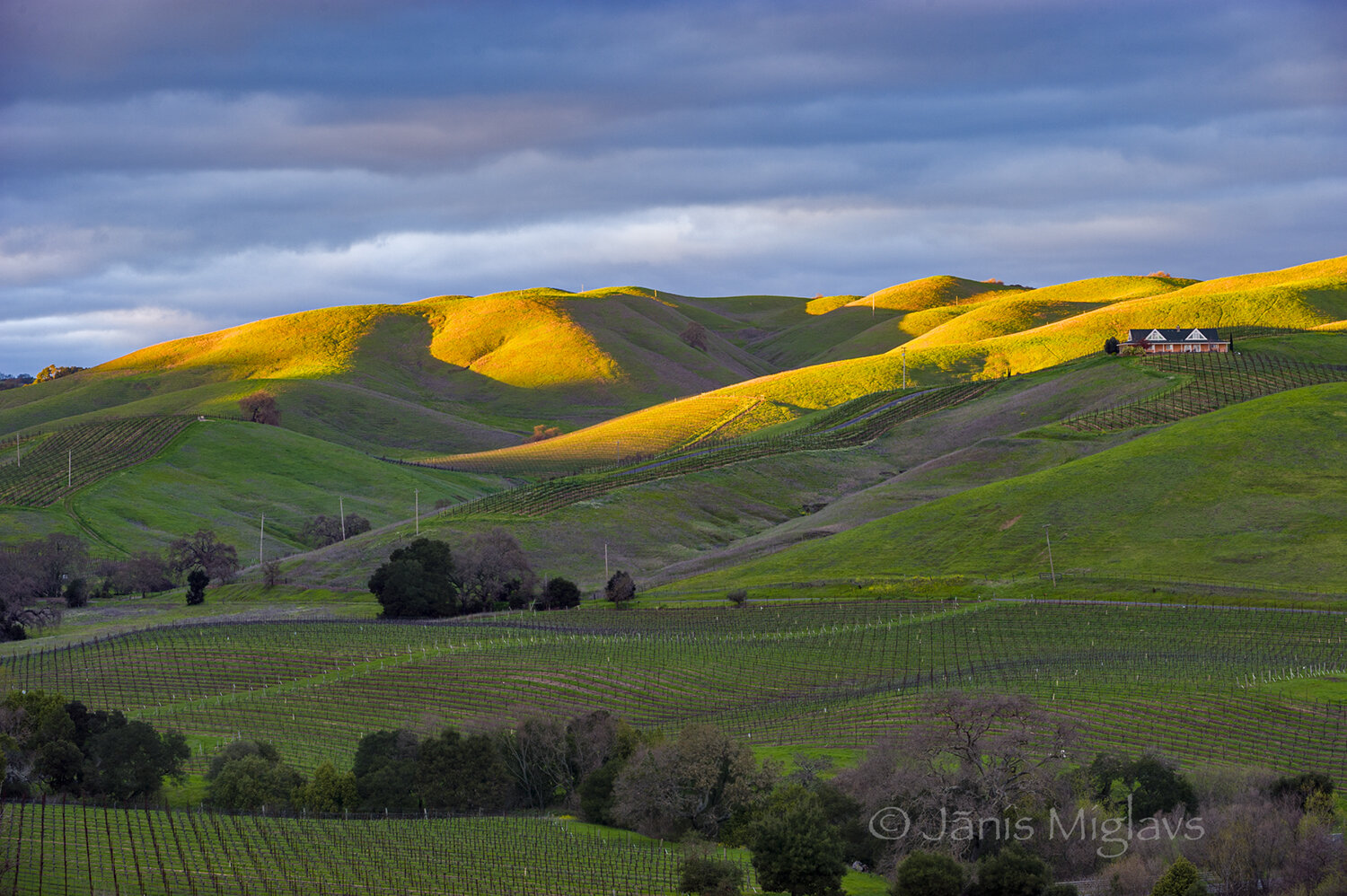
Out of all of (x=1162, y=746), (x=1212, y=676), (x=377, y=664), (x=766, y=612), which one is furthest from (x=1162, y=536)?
(x=377, y=664)

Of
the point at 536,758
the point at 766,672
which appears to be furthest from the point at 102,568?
the point at 536,758

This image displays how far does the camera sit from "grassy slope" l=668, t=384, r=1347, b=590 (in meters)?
106

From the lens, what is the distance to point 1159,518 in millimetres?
116062

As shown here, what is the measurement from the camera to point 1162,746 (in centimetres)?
5847

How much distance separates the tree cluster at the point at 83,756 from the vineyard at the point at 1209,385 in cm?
11856

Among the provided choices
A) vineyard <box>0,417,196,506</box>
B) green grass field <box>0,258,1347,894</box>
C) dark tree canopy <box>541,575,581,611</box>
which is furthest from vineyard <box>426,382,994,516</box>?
vineyard <box>0,417,196,506</box>

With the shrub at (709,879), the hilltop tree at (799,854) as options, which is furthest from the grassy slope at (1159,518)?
the shrub at (709,879)

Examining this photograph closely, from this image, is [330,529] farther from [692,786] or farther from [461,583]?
[692,786]

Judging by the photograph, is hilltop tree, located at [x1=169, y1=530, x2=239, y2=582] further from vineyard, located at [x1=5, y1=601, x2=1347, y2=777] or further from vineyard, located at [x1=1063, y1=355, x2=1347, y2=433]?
vineyard, located at [x1=1063, y1=355, x2=1347, y2=433]

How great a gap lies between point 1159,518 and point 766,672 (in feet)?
169

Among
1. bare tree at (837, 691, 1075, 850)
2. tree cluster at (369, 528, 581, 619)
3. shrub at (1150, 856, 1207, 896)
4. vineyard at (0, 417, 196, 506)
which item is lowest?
shrub at (1150, 856, 1207, 896)

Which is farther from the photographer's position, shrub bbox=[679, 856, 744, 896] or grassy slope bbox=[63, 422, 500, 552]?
grassy slope bbox=[63, 422, 500, 552]

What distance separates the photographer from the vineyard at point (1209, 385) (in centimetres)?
15550

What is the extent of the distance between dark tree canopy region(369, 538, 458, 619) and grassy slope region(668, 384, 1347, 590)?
2399 cm
